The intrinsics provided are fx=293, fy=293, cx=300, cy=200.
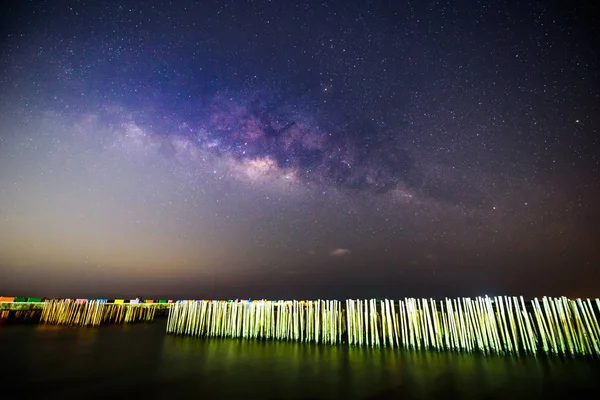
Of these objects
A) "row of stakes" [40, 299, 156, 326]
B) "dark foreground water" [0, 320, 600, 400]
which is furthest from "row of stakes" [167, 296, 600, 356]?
"row of stakes" [40, 299, 156, 326]

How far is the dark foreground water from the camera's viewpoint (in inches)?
249

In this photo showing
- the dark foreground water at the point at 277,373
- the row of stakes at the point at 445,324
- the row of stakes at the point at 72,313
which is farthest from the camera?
the row of stakes at the point at 72,313

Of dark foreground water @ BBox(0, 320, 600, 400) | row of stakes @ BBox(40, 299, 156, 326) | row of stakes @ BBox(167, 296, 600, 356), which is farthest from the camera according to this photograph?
row of stakes @ BBox(40, 299, 156, 326)

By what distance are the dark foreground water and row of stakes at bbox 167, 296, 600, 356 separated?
26.8 inches

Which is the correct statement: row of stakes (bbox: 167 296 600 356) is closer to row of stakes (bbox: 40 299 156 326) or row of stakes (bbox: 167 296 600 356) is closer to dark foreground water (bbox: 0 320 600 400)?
dark foreground water (bbox: 0 320 600 400)

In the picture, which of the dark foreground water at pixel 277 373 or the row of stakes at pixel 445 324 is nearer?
the dark foreground water at pixel 277 373

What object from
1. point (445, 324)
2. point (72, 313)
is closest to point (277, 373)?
point (445, 324)

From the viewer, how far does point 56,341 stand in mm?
12789

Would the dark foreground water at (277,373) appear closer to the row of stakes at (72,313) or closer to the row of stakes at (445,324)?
the row of stakes at (445,324)

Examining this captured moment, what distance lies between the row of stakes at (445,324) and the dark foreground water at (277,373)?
2.23ft

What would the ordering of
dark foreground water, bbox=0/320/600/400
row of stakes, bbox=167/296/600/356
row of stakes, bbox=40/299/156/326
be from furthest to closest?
row of stakes, bbox=40/299/156/326, row of stakes, bbox=167/296/600/356, dark foreground water, bbox=0/320/600/400

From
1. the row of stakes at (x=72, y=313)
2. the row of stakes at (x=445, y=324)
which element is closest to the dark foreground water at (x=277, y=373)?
the row of stakes at (x=445, y=324)

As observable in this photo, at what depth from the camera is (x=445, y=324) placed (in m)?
10.4

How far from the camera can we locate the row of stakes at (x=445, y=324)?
9.12m
